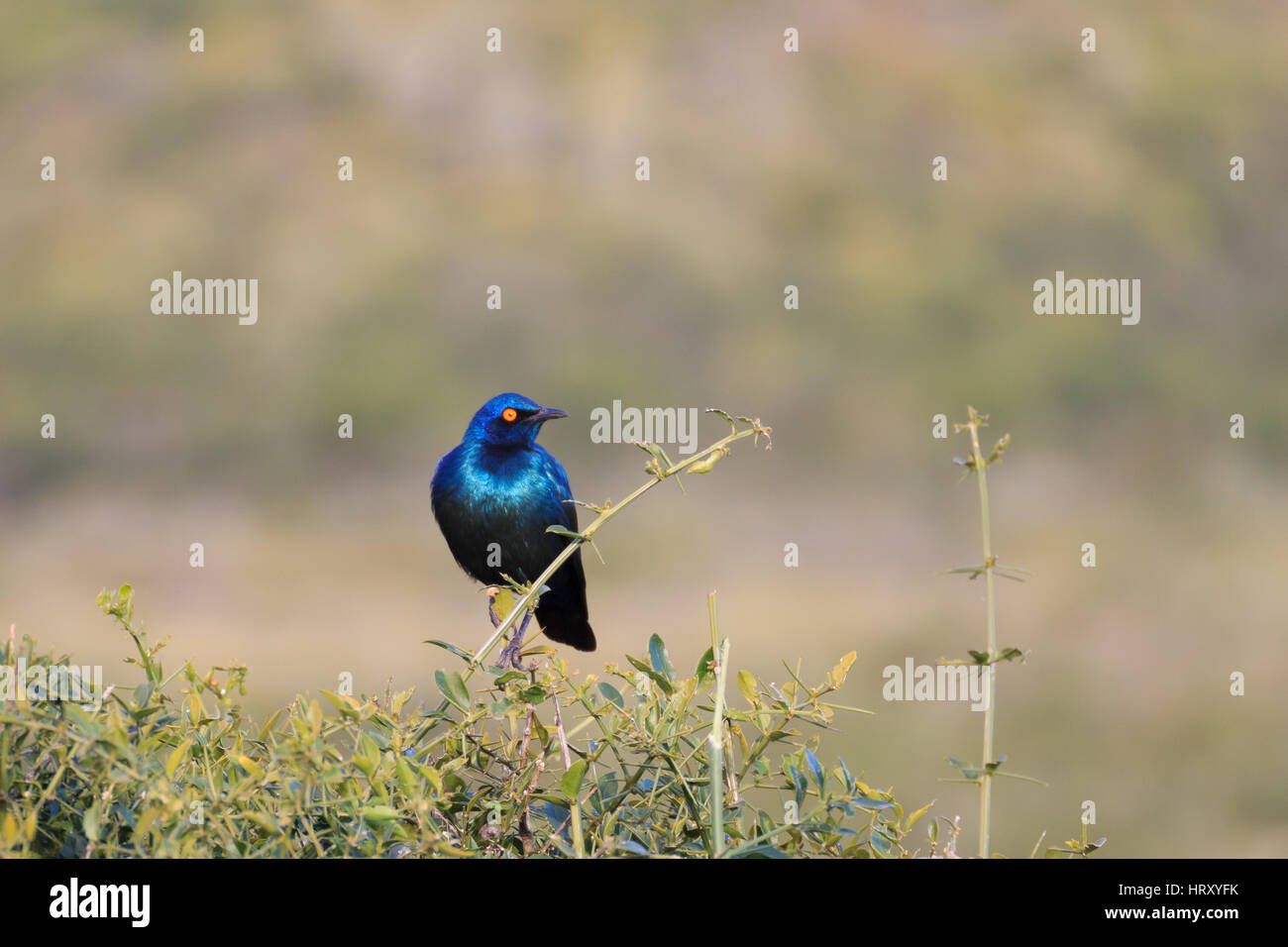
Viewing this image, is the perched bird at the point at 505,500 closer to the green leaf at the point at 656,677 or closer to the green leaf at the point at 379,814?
the green leaf at the point at 656,677

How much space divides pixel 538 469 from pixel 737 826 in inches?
122

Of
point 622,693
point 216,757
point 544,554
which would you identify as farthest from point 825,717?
→ point 544,554

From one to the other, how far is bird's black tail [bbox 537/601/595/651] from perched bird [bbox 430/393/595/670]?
7 cm

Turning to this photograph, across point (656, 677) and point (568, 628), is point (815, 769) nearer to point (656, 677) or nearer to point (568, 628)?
point (656, 677)

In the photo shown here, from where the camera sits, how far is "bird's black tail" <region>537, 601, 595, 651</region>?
4.40 meters

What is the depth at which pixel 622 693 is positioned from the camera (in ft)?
4.30

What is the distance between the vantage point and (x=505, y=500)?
161 inches

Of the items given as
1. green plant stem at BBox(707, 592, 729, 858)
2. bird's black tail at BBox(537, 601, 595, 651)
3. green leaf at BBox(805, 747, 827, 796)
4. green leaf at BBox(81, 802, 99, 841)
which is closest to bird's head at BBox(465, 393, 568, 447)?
bird's black tail at BBox(537, 601, 595, 651)

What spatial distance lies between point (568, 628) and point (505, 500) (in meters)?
0.64

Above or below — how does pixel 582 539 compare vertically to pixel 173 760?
above

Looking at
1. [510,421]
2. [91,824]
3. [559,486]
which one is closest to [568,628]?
[559,486]

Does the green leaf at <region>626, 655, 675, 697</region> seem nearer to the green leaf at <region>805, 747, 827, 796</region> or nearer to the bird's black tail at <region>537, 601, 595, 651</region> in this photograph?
the green leaf at <region>805, 747, 827, 796</region>

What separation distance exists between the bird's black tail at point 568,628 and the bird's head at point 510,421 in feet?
2.05
